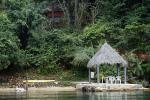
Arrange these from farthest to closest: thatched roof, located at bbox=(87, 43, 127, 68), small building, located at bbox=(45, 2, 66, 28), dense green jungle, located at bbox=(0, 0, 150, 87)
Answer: small building, located at bbox=(45, 2, 66, 28)
dense green jungle, located at bbox=(0, 0, 150, 87)
thatched roof, located at bbox=(87, 43, 127, 68)

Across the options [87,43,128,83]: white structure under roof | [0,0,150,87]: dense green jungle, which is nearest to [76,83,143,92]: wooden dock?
[87,43,128,83]: white structure under roof

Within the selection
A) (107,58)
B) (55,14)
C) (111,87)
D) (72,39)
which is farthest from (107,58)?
(55,14)

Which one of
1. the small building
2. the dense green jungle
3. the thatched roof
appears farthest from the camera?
the small building

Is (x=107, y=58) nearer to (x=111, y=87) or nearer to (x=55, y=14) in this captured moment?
(x=111, y=87)

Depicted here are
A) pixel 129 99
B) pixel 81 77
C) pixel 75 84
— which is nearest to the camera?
pixel 129 99

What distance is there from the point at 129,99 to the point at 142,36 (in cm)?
1995

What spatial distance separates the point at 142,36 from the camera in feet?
181

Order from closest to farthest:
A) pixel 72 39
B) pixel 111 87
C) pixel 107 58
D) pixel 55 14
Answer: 1. pixel 111 87
2. pixel 107 58
3. pixel 72 39
4. pixel 55 14

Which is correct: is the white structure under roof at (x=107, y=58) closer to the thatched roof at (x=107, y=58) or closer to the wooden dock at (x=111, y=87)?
the thatched roof at (x=107, y=58)

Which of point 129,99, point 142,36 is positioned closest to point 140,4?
point 142,36

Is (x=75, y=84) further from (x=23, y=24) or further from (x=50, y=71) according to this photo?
(x=23, y=24)

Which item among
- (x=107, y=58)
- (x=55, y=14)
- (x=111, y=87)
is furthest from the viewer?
(x=55, y=14)

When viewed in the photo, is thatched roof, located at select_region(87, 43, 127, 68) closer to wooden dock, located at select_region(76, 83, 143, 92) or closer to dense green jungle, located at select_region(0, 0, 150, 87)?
wooden dock, located at select_region(76, 83, 143, 92)

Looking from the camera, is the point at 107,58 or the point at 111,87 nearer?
the point at 111,87
